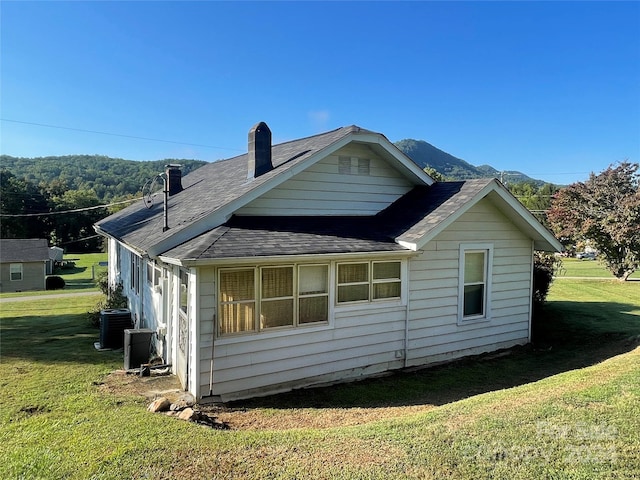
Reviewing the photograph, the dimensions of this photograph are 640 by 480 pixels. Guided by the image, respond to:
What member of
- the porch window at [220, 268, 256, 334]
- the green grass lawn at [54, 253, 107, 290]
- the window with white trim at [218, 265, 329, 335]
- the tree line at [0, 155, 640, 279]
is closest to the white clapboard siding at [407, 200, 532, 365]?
the window with white trim at [218, 265, 329, 335]

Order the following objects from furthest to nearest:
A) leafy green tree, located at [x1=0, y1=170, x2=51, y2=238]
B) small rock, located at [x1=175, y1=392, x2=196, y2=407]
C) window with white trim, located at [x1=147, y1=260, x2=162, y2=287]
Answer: leafy green tree, located at [x1=0, y1=170, x2=51, y2=238]
window with white trim, located at [x1=147, y1=260, x2=162, y2=287]
small rock, located at [x1=175, y1=392, x2=196, y2=407]

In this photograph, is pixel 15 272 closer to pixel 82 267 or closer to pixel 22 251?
pixel 22 251

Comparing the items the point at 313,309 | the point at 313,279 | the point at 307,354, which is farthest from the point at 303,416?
the point at 313,279

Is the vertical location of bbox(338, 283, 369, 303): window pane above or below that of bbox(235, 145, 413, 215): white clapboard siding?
below

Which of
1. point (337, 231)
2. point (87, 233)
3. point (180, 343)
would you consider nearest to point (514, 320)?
point (337, 231)

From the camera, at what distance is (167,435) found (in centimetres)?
555

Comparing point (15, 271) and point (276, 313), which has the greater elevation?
point (276, 313)

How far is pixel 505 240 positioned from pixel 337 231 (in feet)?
15.4

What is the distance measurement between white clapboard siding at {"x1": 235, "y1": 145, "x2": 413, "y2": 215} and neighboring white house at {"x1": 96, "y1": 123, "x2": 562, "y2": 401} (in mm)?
27

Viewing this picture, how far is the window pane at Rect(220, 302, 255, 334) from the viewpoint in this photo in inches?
304

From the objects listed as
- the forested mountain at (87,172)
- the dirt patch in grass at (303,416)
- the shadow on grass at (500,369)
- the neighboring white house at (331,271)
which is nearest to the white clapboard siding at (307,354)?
the neighboring white house at (331,271)

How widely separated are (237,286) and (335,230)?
9.10 ft

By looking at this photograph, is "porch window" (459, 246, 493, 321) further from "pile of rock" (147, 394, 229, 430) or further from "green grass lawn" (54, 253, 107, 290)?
"green grass lawn" (54, 253, 107, 290)

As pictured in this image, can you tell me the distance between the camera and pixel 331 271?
346 inches
